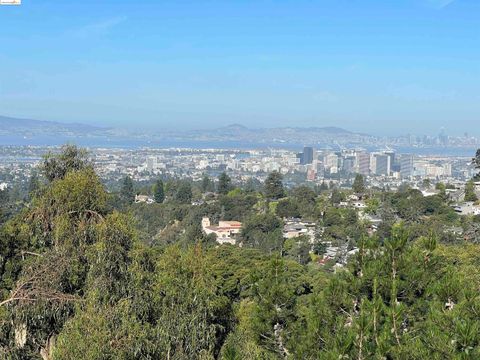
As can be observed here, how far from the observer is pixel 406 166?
101375 millimetres

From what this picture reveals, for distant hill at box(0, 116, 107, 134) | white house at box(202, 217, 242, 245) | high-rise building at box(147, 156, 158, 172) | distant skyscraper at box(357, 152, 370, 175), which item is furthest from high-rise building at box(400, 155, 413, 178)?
distant hill at box(0, 116, 107, 134)

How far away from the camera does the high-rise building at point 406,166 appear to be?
97.8m

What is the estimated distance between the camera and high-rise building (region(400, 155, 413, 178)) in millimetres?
97775

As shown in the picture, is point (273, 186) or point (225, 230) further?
point (273, 186)

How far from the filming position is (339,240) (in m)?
26.3

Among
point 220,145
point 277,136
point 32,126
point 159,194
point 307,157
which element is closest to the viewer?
point 159,194

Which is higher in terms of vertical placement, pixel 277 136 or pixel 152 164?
pixel 277 136

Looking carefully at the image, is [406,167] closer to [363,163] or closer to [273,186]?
[363,163]

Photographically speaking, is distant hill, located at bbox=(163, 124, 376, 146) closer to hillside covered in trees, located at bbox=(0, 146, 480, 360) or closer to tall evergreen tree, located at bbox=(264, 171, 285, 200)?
tall evergreen tree, located at bbox=(264, 171, 285, 200)

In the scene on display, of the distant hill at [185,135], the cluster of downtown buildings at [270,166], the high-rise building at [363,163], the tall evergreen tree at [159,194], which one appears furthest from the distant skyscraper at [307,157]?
the tall evergreen tree at [159,194]

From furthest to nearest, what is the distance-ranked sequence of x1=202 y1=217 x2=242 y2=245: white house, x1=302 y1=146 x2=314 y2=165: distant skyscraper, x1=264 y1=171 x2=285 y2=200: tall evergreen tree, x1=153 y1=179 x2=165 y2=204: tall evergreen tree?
x1=302 y1=146 x2=314 y2=165: distant skyscraper
x1=153 y1=179 x2=165 y2=204: tall evergreen tree
x1=264 y1=171 x2=285 y2=200: tall evergreen tree
x1=202 y1=217 x2=242 y2=245: white house

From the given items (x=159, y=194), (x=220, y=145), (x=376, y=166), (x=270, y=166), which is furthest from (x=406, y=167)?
(x=159, y=194)

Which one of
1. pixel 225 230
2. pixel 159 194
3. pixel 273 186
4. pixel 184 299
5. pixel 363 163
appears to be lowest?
pixel 363 163

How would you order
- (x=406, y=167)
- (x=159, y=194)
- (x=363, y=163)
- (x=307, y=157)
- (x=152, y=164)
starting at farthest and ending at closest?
(x=307, y=157) → (x=406, y=167) → (x=363, y=163) → (x=152, y=164) → (x=159, y=194)
